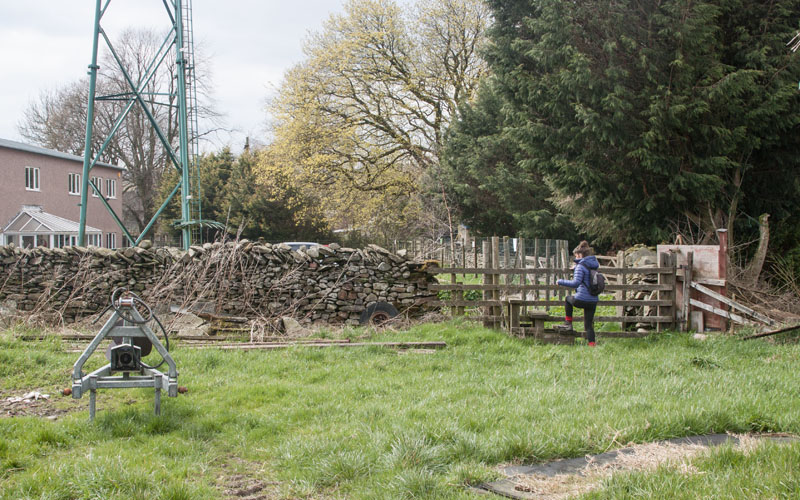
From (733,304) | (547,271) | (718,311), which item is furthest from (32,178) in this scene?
(733,304)

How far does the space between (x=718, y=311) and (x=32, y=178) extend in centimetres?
3605

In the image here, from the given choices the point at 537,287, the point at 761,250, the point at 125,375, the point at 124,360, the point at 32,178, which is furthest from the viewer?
the point at 32,178

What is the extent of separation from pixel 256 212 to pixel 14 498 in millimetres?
32138

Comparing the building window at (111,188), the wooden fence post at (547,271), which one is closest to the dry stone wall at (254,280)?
the wooden fence post at (547,271)

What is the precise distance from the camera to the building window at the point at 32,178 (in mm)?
33375

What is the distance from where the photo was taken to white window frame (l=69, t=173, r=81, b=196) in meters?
37.0

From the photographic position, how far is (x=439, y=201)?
2681 cm

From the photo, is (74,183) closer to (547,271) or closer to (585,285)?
(547,271)

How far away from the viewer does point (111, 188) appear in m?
40.3

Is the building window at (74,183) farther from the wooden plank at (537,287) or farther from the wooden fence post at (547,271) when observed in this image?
the wooden plank at (537,287)

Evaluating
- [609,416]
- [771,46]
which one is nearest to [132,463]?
[609,416]

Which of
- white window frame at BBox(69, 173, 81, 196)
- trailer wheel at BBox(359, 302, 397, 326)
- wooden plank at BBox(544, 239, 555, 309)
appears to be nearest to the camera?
wooden plank at BBox(544, 239, 555, 309)

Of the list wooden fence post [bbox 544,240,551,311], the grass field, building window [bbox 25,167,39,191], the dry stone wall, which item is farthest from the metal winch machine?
building window [bbox 25,167,39,191]

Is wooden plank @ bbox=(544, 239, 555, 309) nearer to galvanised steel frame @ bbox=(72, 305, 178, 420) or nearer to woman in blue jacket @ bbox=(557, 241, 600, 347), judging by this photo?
woman in blue jacket @ bbox=(557, 241, 600, 347)
